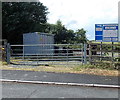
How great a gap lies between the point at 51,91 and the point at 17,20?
26.8m

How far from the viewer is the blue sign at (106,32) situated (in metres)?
14.1

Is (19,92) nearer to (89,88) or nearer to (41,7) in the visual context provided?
(89,88)

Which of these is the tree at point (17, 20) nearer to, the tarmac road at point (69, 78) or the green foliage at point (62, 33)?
the green foliage at point (62, 33)

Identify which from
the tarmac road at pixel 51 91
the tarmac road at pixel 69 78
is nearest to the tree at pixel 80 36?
the tarmac road at pixel 69 78

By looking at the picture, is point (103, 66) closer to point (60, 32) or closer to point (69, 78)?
point (69, 78)

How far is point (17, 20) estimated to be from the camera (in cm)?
3334

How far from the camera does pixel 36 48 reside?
23922mm

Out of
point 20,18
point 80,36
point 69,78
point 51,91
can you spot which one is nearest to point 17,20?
point 20,18

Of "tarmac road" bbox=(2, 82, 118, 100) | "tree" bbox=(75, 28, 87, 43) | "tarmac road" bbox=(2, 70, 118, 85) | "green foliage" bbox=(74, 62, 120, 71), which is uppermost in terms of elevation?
"tree" bbox=(75, 28, 87, 43)

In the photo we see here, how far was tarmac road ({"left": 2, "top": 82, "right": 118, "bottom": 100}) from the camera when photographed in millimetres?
7211

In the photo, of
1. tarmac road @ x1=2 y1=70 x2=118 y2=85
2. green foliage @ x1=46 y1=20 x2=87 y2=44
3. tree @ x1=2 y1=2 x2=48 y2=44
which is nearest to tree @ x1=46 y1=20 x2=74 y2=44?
green foliage @ x1=46 y1=20 x2=87 y2=44

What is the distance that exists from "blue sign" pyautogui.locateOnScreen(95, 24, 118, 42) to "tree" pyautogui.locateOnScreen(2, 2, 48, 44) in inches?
813

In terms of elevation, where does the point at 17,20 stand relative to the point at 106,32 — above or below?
above

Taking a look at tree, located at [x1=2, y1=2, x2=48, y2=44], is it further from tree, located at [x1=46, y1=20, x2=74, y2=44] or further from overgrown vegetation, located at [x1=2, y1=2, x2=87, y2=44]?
tree, located at [x1=46, y1=20, x2=74, y2=44]
